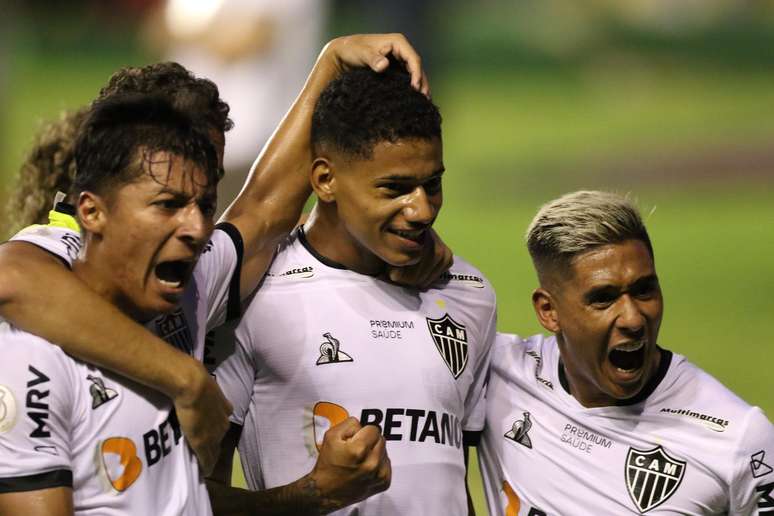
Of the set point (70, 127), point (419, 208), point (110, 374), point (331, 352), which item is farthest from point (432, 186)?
point (70, 127)

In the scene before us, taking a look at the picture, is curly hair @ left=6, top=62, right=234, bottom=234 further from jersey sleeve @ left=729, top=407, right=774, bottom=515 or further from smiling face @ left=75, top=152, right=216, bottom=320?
jersey sleeve @ left=729, top=407, right=774, bottom=515

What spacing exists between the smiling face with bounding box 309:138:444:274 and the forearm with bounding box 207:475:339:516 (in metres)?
0.79

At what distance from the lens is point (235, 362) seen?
4.43m

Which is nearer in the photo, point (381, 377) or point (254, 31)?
point (381, 377)

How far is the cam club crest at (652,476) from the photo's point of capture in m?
4.33

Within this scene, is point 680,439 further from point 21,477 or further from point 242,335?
point 21,477

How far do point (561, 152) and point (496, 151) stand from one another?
4.26 ft

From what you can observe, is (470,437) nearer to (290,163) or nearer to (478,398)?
(478,398)

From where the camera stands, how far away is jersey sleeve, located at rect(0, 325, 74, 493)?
338 centimetres

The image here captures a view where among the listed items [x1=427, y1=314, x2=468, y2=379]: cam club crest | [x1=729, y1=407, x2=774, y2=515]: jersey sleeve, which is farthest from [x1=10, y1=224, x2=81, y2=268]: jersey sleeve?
[x1=729, y1=407, x2=774, y2=515]: jersey sleeve

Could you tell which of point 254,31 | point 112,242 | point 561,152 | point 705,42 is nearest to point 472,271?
point 112,242

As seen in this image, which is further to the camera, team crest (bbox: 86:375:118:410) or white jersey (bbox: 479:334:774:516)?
white jersey (bbox: 479:334:774:516)

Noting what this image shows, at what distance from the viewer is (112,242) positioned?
143 inches

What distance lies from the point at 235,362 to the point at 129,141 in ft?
3.40
